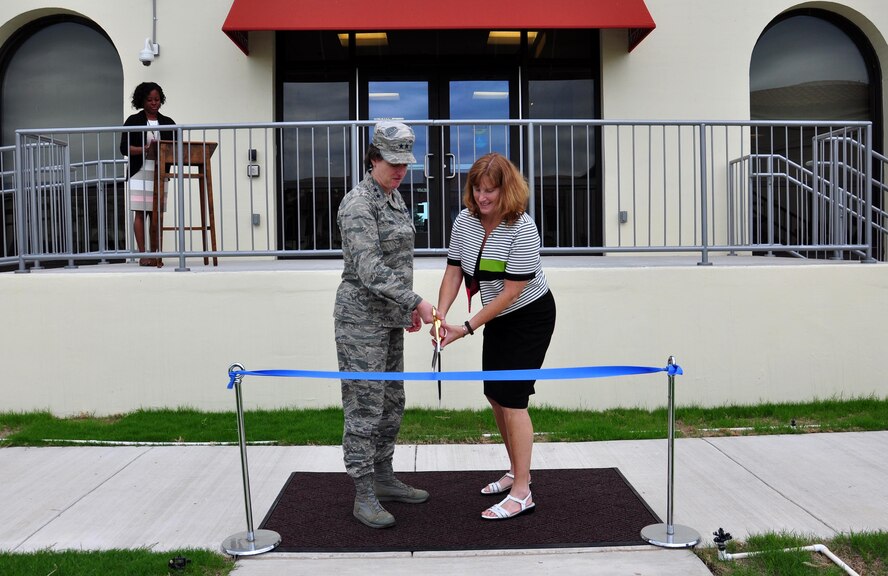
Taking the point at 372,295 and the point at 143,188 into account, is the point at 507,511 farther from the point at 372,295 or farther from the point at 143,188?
the point at 143,188

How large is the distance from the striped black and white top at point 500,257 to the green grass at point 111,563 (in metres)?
1.83

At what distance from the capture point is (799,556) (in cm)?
399

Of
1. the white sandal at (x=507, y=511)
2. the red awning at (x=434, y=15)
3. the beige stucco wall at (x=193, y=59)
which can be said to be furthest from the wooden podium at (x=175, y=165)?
the white sandal at (x=507, y=511)

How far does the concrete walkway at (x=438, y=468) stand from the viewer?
4098 mm

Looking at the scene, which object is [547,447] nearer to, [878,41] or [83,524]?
[83,524]

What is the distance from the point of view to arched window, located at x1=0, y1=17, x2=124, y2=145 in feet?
34.7

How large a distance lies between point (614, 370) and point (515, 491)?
2.80ft

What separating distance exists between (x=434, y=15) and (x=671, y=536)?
6.36 m

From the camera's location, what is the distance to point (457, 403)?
709cm

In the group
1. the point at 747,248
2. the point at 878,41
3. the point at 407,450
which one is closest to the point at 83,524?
the point at 407,450

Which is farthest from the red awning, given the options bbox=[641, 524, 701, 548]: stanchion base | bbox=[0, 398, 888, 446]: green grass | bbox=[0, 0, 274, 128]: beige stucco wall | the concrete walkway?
bbox=[641, 524, 701, 548]: stanchion base

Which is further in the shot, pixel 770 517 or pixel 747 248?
pixel 747 248

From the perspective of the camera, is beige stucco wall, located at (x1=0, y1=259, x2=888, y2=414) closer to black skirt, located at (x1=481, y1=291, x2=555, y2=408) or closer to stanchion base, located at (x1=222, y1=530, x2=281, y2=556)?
black skirt, located at (x1=481, y1=291, x2=555, y2=408)

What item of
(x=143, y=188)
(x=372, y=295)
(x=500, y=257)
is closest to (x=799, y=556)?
(x=500, y=257)
